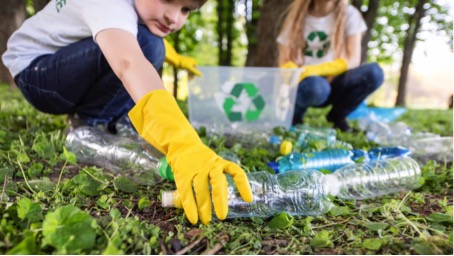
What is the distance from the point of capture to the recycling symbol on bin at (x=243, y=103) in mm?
2582

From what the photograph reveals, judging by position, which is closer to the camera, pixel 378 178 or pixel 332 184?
pixel 332 184

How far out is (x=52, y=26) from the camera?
5.36 ft

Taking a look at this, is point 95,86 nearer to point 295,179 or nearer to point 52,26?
point 52,26

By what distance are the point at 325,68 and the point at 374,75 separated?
375mm

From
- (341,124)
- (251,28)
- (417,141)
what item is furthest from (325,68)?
(251,28)

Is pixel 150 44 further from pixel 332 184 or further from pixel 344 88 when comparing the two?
pixel 344 88

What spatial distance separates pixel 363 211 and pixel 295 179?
246 millimetres

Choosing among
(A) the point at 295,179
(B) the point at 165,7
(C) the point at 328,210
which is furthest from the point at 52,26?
(C) the point at 328,210

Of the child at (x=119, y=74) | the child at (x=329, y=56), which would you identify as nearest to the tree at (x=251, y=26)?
the child at (x=329, y=56)

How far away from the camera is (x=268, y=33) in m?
4.81

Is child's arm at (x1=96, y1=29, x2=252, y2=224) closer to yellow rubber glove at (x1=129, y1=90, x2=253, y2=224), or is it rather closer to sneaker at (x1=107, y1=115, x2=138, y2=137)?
yellow rubber glove at (x1=129, y1=90, x2=253, y2=224)

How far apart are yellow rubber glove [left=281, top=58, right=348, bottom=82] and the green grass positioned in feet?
4.44

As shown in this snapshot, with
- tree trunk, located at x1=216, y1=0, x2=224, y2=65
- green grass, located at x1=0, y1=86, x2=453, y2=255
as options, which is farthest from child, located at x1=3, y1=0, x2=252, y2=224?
tree trunk, located at x1=216, y1=0, x2=224, y2=65

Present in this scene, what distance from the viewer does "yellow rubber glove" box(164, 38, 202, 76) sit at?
2283mm
